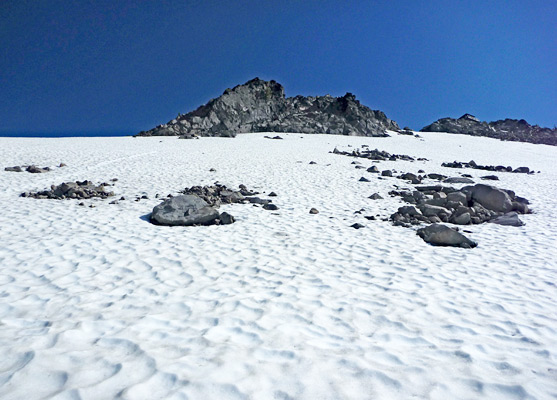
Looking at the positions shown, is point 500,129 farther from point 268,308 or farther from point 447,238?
point 268,308

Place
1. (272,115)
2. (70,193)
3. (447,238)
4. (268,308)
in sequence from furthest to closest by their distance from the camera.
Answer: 1. (272,115)
2. (70,193)
3. (447,238)
4. (268,308)

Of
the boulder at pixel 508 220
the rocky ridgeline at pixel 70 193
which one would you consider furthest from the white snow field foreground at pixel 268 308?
the rocky ridgeline at pixel 70 193

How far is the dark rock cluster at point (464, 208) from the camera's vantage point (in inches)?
409

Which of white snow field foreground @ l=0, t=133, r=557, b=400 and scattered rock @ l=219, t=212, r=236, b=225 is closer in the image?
white snow field foreground @ l=0, t=133, r=557, b=400

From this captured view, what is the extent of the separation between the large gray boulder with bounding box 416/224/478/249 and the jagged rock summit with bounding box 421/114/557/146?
60.3 meters

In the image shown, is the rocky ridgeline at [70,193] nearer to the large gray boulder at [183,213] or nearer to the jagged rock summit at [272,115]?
the large gray boulder at [183,213]

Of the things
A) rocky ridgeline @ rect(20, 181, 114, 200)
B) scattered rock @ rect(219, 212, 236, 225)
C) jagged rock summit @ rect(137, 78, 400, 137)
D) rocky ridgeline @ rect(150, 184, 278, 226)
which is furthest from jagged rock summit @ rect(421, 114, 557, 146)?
rocky ridgeline @ rect(20, 181, 114, 200)

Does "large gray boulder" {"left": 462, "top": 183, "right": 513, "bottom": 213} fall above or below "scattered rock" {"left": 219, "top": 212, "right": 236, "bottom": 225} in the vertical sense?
above

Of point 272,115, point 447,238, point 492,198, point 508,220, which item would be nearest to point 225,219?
point 447,238

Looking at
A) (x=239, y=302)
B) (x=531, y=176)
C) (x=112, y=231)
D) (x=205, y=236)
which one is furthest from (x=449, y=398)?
(x=531, y=176)

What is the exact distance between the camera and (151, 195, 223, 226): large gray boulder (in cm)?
948

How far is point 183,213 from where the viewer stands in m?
9.77

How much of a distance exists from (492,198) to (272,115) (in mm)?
44024

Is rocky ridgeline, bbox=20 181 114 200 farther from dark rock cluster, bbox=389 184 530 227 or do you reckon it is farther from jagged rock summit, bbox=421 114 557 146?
jagged rock summit, bbox=421 114 557 146
